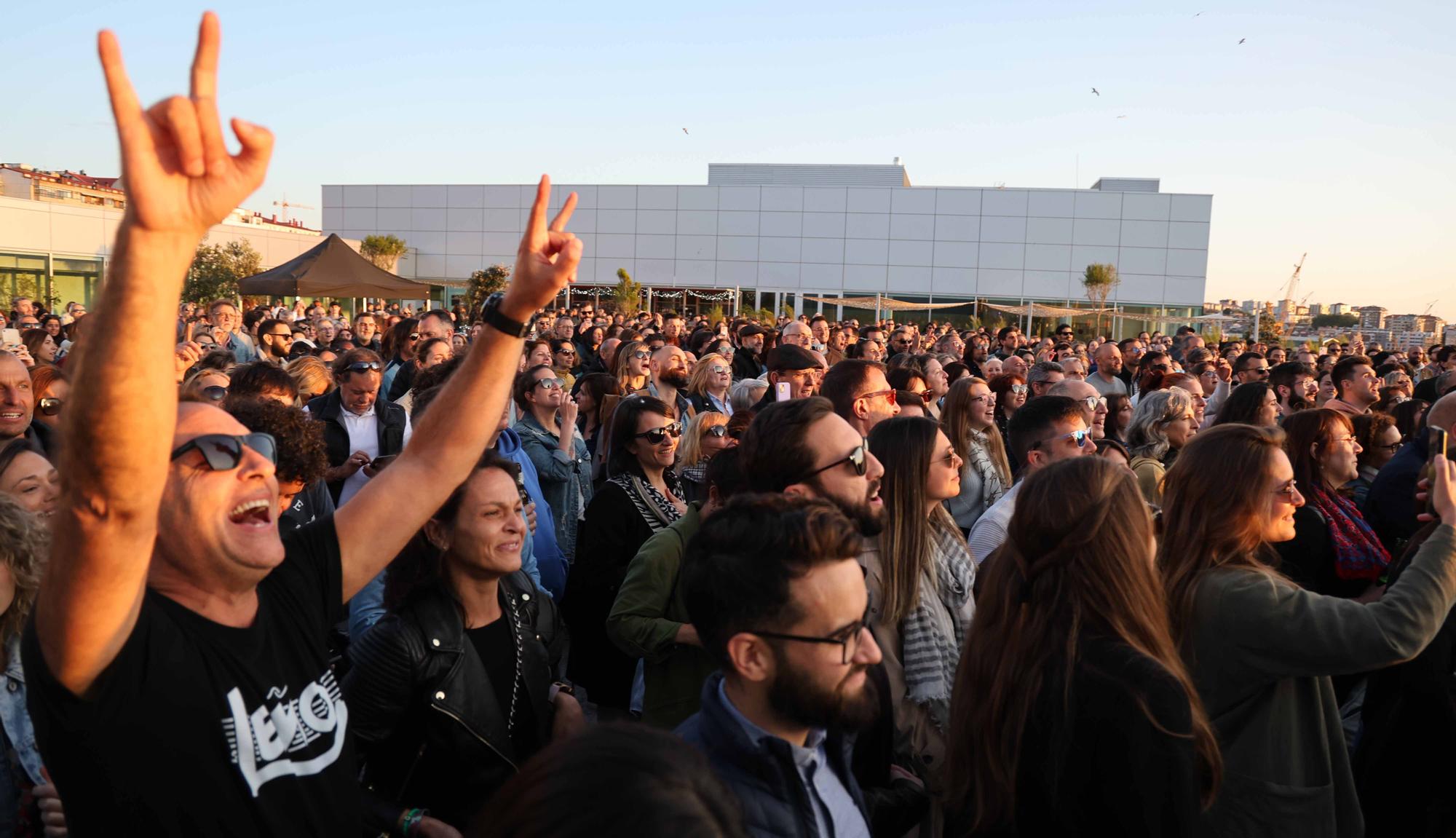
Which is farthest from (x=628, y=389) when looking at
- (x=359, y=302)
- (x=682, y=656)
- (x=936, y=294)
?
(x=936, y=294)

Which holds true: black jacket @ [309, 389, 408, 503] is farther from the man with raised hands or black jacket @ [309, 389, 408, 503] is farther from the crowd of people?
the man with raised hands

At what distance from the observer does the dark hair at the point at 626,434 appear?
460cm

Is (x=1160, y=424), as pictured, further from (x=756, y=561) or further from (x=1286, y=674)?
(x=756, y=561)

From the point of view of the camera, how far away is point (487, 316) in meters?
2.21

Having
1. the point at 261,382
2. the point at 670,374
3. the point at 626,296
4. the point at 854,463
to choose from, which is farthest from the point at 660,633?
the point at 626,296

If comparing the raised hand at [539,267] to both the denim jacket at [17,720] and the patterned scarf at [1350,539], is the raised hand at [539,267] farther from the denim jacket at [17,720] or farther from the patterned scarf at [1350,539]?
the patterned scarf at [1350,539]

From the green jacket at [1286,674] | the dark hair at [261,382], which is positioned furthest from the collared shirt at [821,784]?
the dark hair at [261,382]

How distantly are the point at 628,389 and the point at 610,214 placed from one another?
138ft

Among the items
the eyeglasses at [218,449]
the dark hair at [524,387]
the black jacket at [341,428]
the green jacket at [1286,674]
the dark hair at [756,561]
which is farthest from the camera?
the dark hair at [524,387]

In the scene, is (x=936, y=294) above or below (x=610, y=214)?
below

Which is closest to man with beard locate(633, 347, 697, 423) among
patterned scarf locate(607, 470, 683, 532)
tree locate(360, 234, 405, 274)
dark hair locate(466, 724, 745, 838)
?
patterned scarf locate(607, 470, 683, 532)

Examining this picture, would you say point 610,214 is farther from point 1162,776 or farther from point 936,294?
point 1162,776

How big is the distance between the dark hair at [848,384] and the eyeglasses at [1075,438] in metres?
1.00

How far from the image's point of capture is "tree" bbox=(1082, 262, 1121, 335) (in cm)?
4334
